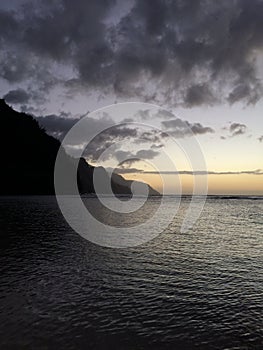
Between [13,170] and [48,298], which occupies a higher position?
[13,170]

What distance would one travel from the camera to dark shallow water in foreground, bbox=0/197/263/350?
554 inches

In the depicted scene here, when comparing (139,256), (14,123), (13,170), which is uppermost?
(14,123)

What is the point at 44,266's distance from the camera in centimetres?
2820

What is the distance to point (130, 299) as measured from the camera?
19391mm

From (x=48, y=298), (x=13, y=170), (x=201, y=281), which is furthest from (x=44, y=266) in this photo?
(x=13, y=170)

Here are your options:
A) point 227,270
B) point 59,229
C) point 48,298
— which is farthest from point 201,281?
point 59,229

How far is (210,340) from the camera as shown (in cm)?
1405

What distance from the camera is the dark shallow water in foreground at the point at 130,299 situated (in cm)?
1407

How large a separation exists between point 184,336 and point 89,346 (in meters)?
4.66

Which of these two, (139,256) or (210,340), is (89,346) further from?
(139,256)

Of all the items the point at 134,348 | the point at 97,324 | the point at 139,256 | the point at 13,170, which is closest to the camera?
the point at 134,348

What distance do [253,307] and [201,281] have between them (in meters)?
5.91

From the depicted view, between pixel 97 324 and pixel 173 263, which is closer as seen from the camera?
pixel 97 324

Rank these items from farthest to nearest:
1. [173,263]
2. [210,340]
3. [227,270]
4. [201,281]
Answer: [173,263] → [227,270] → [201,281] → [210,340]
